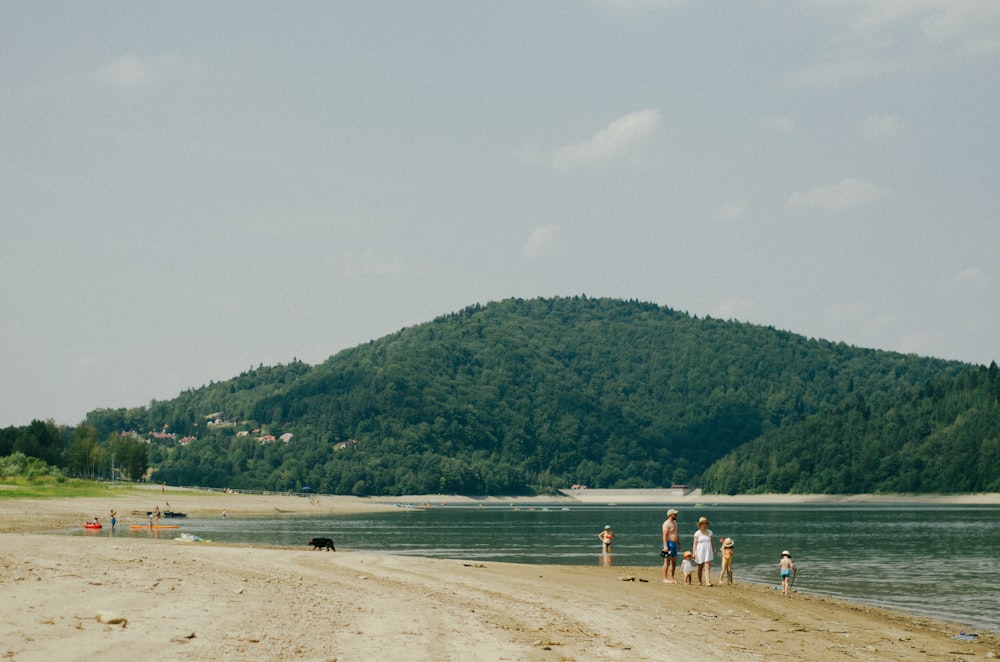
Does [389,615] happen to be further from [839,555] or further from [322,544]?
[839,555]

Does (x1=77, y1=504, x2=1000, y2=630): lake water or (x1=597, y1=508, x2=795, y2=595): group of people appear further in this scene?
(x1=77, y1=504, x2=1000, y2=630): lake water

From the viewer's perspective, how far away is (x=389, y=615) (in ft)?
72.5

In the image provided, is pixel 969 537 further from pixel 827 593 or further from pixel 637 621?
pixel 637 621

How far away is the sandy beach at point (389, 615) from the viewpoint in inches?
687

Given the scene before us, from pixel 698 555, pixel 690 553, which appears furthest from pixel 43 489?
pixel 698 555

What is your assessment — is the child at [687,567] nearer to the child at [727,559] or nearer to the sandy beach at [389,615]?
the sandy beach at [389,615]

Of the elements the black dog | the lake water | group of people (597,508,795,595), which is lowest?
the lake water

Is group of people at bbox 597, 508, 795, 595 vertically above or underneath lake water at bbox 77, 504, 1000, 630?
above

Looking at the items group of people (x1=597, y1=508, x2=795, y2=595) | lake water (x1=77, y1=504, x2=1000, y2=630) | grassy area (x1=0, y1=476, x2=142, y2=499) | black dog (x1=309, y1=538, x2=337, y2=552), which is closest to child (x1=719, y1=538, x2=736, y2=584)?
group of people (x1=597, y1=508, x2=795, y2=595)

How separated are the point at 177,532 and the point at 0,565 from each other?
54654mm

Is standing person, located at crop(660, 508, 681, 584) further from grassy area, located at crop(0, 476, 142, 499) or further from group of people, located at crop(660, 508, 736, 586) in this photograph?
grassy area, located at crop(0, 476, 142, 499)

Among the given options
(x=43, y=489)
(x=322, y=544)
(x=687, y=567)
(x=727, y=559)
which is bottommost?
(x=322, y=544)

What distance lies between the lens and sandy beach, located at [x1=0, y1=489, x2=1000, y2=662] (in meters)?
17.4

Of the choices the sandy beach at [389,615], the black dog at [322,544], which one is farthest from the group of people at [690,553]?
the black dog at [322,544]
